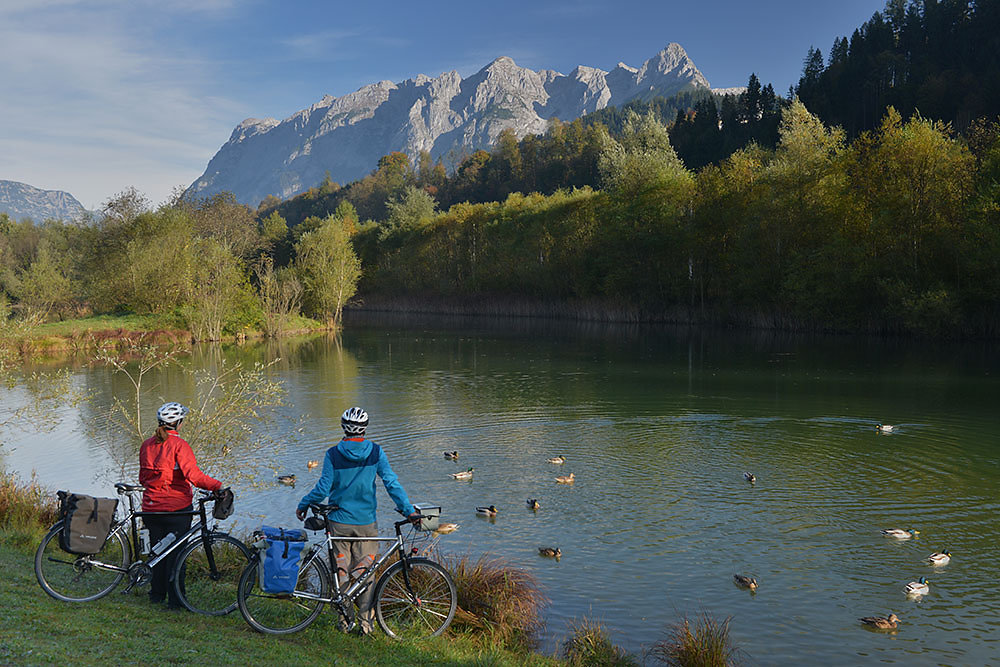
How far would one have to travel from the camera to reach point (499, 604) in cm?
898

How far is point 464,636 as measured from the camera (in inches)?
Result: 320

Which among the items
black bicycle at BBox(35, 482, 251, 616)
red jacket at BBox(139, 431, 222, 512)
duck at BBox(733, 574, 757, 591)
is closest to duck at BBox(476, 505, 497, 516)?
duck at BBox(733, 574, 757, 591)

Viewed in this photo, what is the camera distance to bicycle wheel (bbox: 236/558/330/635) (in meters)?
7.16

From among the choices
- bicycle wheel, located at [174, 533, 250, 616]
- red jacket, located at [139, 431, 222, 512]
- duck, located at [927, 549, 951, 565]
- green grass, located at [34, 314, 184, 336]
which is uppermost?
green grass, located at [34, 314, 184, 336]

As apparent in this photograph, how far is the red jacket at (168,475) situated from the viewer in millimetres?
7617

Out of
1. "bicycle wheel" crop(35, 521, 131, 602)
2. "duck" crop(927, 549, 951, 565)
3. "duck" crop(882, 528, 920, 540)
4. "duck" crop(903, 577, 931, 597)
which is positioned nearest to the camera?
"bicycle wheel" crop(35, 521, 131, 602)

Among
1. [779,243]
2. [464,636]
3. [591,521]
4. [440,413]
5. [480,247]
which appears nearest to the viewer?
[464,636]

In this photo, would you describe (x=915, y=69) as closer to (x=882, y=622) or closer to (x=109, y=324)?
(x=109, y=324)

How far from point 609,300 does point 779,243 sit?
18141 mm

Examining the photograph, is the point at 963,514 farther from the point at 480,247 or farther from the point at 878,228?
the point at 480,247

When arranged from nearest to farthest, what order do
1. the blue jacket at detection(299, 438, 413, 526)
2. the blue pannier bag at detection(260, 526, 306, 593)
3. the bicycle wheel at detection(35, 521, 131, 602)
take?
the blue pannier bag at detection(260, 526, 306, 593) < the blue jacket at detection(299, 438, 413, 526) < the bicycle wheel at detection(35, 521, 131, 602)

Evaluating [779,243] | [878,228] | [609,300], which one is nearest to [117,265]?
[609,300]

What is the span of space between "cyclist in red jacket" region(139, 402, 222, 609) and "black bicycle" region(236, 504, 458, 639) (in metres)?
0.99

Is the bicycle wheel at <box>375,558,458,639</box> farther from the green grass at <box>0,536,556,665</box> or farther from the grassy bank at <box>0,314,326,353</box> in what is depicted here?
the grassy bank at <box>0,314,326,353</box>
